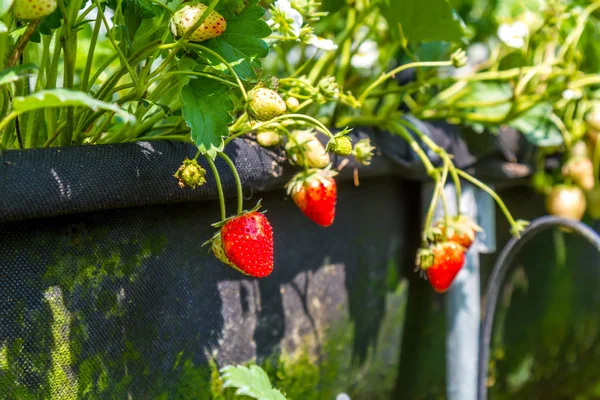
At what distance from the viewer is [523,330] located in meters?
1.28

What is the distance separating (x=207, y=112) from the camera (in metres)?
0.52

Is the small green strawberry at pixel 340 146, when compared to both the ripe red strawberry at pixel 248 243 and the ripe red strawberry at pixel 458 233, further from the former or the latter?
the ripe red strawberry at pixel 458 233

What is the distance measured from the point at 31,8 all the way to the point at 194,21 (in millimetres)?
114

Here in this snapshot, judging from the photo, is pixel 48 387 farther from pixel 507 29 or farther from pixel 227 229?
pixel 507 29

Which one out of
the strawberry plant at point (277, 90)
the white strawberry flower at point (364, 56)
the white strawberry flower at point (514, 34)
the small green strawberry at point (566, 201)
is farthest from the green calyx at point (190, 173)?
the small green strawberry at point (566, 201)

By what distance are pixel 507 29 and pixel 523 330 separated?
0.61 m

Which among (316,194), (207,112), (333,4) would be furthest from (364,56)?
(207,112)

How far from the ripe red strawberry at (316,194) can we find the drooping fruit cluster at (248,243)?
0.10m

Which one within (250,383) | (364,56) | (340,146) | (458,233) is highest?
(364,56)

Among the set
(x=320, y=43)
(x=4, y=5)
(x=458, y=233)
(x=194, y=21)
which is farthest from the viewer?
(x=458, y=233)

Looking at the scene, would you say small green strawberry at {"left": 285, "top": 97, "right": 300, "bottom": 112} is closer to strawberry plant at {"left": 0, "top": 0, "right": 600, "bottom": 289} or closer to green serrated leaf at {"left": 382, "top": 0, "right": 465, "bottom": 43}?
strawberry plant at {"left": 0, "top": 0, "right": 600, "bottom": 289}

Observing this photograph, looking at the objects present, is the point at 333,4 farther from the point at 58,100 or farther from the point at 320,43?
the point at 58,100

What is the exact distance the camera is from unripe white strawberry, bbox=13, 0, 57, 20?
428 millimetres

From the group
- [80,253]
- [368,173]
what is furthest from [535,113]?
[80,253]
